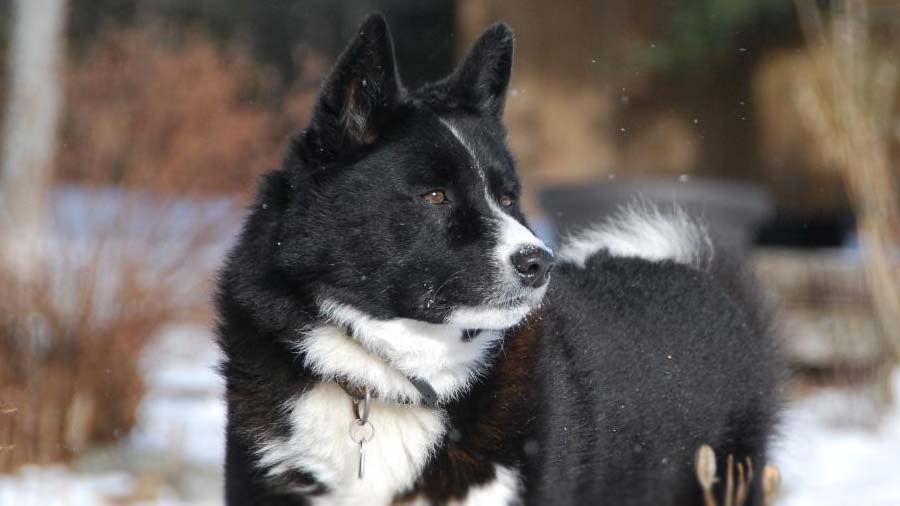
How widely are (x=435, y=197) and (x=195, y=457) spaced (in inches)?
134

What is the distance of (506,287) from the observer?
2660 millimetres

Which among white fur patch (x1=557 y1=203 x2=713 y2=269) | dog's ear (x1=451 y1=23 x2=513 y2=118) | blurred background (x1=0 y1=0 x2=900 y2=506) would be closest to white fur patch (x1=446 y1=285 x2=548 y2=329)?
dog's ear (x1=451 y1=23 x2=513 y2=118)

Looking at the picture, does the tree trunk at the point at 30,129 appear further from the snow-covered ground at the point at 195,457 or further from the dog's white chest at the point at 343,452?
the dog's white chest at the point at 343,452

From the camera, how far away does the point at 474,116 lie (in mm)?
3016

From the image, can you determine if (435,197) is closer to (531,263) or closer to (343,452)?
(531,263)

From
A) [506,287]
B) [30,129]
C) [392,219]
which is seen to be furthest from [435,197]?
[30,129]

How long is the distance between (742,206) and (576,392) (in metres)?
5.41

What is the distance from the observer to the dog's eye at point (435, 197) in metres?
2.74

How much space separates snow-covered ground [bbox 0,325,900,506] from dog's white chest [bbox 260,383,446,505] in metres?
1.65

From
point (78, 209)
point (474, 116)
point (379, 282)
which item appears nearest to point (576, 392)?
point (379, 282)

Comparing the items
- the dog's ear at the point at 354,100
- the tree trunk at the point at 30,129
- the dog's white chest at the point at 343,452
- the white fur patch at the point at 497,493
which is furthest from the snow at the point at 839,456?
the tree trunk at the point at 30,129

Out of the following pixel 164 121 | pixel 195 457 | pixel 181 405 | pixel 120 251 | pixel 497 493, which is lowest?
pixel 497 493

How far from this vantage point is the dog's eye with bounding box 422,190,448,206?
274cm

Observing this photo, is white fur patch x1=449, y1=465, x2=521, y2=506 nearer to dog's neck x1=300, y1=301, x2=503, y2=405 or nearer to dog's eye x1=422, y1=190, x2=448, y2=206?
dog's neck x1=300, y1=301, x2=503, y2=405
